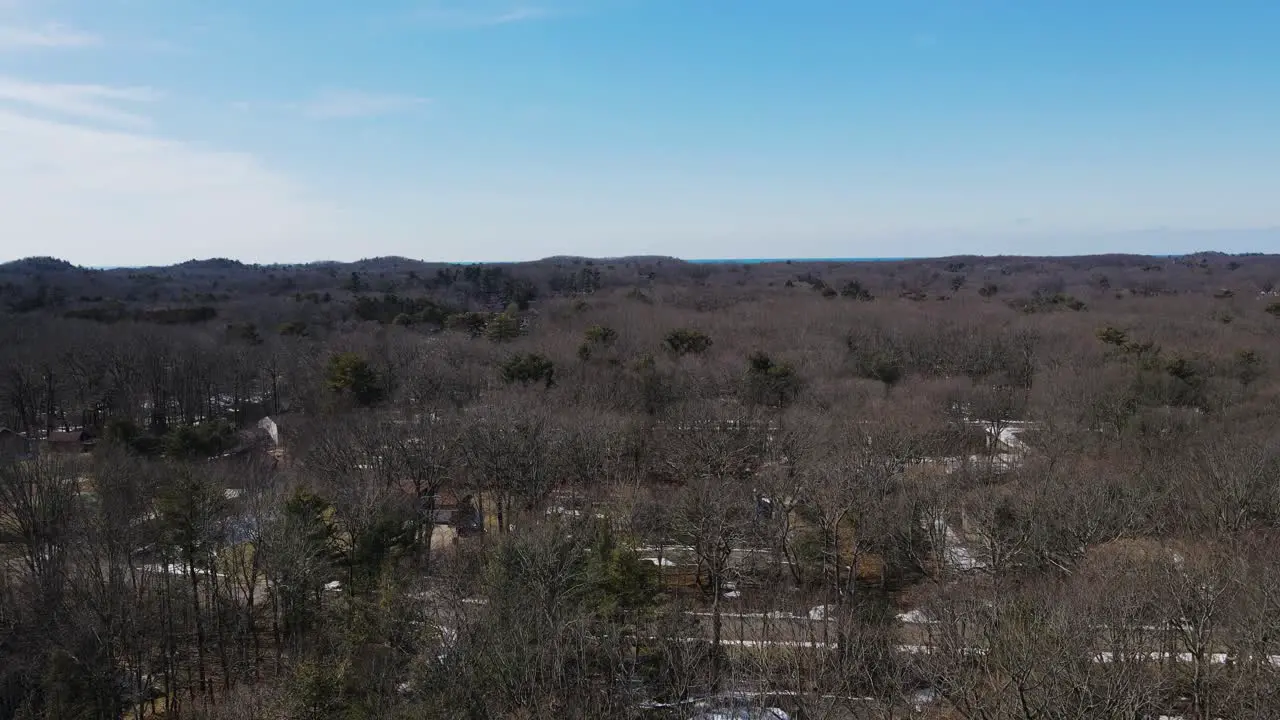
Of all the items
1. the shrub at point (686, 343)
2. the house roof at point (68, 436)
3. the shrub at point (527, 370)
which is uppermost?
the shrub at point (686, 343)

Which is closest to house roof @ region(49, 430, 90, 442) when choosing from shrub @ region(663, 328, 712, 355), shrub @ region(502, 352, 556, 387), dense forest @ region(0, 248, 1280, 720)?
dense forest @ region(0, 248, 1280, 720)

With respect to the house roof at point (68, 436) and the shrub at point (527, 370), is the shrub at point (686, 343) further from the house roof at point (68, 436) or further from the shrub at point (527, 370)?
the house roof at point (68, 436)

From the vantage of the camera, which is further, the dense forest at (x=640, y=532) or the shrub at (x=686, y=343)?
the shrub at (x=686, y=343)

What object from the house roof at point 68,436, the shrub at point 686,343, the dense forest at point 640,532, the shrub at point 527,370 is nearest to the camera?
the dense forest at point 640,532

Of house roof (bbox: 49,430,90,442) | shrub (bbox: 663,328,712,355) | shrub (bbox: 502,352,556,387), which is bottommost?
house roof (bbox: 49,430,90,442)

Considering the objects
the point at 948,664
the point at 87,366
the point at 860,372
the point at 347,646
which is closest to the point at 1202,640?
the point at 948,664

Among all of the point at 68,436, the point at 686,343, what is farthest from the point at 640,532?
the point at 68,436

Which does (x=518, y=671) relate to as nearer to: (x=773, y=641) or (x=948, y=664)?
(x=773, y=641)

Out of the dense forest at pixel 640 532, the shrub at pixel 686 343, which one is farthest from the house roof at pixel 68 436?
the shrub at pixel 686 343

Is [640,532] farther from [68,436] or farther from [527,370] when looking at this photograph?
[68,436]

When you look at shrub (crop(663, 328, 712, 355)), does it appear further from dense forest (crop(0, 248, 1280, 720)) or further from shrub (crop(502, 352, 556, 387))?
shrub (crop(502, 352, 556, 387))
